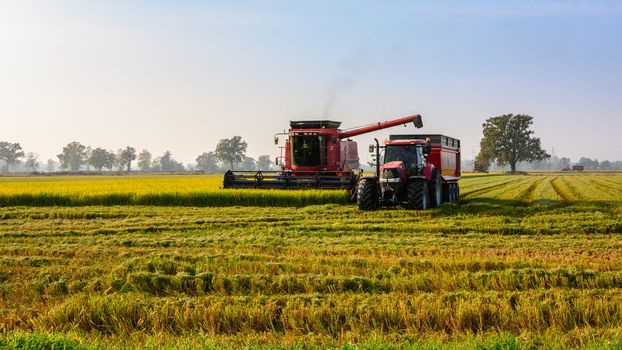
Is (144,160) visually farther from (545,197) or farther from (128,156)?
(545,197)

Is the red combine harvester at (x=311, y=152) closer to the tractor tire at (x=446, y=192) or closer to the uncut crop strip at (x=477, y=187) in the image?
the tractor tire at (x=446, y=192)

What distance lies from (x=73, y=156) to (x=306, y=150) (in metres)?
160

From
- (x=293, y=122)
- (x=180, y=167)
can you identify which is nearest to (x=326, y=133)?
(x=293, y=122)

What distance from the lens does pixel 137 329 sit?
688 centimetres

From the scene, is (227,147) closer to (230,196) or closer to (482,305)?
(230,196)

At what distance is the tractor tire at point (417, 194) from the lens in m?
18.6

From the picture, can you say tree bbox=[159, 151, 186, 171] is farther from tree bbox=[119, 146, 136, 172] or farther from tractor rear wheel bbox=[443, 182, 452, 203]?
tractor rear wheel bbox=[443, 182, 452, 203]

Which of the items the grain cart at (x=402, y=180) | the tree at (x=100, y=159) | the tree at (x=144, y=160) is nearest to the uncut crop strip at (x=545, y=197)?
the grain cart at (x=402, y=180)

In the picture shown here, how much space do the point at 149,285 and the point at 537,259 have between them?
255 inches

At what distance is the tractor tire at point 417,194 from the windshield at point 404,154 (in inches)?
36.3

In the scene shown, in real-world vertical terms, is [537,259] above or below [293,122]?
below

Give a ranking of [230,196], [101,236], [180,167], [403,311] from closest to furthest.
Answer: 1. [403,311]
2. [101,236]
3. [230,196]
4. [180,167]

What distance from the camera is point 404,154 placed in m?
19.7

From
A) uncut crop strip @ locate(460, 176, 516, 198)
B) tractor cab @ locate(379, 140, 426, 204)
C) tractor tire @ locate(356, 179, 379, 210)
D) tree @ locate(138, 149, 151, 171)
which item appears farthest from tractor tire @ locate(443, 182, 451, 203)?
tree @ locate(138, 149, 151, 171)
